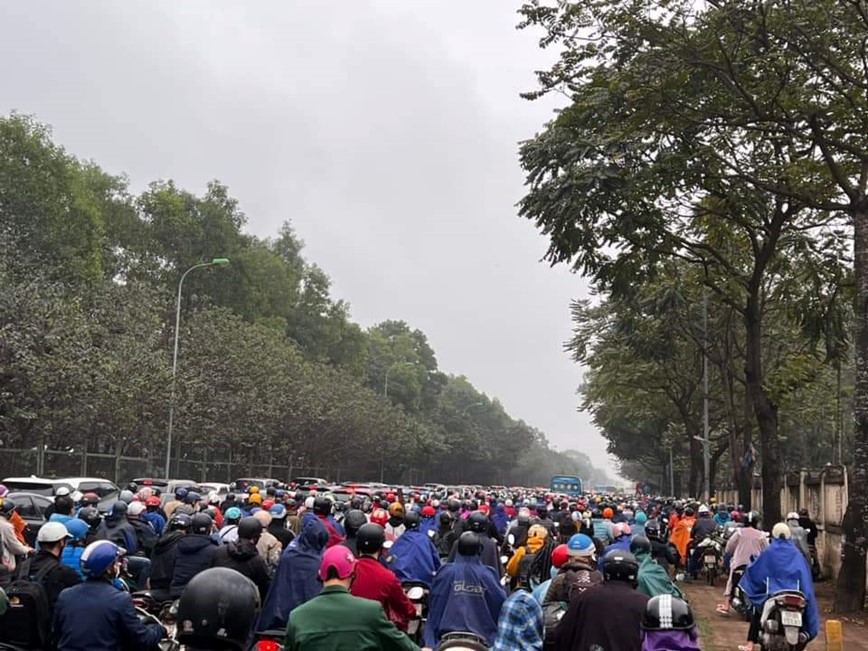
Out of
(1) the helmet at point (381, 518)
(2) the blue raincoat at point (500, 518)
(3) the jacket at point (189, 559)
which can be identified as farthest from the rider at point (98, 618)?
(2) the blue raincoat at point (500, 518)

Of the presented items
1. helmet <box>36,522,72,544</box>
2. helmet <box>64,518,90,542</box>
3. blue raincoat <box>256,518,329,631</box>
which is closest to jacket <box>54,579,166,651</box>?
helmet <box>36,522,72,544</box>

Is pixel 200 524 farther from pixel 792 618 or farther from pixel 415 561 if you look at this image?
pixel 792 618

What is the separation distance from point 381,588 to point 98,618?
2329 mm

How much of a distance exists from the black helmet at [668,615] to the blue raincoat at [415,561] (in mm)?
4829

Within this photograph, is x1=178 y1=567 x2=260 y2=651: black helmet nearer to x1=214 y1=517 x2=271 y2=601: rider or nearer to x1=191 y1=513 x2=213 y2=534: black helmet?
x1=214 y1=517 x2=271 y2=601: rider

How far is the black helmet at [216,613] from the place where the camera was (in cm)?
430

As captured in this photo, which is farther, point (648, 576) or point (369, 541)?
point (648, 576)

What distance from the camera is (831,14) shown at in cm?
1627

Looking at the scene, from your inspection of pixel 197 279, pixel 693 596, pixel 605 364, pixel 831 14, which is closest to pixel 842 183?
pixel 831 14

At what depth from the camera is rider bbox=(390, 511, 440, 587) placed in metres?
10.7

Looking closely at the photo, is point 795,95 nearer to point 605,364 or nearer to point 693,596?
point 693,596

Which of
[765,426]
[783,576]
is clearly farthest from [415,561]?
[765,426]

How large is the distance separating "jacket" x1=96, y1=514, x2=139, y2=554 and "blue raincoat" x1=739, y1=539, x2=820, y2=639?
7321 millimetres

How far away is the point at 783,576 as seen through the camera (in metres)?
11.2
